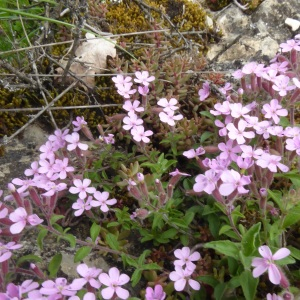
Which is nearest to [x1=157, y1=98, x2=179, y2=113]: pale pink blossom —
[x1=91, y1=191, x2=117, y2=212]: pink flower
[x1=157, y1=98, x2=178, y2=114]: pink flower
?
[x1=157, y1=98, x2=178, y2=114]: pink flower

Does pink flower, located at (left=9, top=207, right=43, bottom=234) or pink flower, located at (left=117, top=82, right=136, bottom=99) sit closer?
pink flower, located at (left=9, top=207, right=43, bottom=234)

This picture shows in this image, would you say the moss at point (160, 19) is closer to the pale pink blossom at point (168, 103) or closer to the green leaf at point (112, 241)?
the pale pink blossom at point (168, 103)

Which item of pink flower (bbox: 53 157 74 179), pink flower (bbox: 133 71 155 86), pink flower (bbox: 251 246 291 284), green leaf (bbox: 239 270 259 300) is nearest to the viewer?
pink flower (bbox: 251 246 291 284)

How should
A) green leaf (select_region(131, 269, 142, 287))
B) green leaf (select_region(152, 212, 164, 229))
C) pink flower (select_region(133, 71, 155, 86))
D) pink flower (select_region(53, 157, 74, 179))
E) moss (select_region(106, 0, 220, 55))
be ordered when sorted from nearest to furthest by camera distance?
green leaf (select_region(131, 269, 142, 287)) → green leaf (select_region(152, 212, 164, 229)) → pink flower (select_region(53, 157, 74, 179)) → pink flower (select_region(133, 71, 155, 86)) → moss (select_region(106, 0, 220, 55))

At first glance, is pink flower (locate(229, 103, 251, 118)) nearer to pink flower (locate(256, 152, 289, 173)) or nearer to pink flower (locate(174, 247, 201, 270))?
pink flower (locate(256, 152, 289, 173))

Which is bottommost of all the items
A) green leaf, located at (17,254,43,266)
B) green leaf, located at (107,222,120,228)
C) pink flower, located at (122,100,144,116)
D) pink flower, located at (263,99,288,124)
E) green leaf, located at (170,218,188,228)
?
green leaf, located at (17,254,43,266)

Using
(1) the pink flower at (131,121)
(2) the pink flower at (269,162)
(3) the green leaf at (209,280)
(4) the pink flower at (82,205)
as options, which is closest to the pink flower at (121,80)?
(1) the pink flower at (131,121)

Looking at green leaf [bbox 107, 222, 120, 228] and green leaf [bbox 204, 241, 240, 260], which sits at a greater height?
green leaf [bbox 204, 241, 240, 260]

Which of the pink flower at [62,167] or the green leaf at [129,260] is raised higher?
the pink flower at [62,167]
